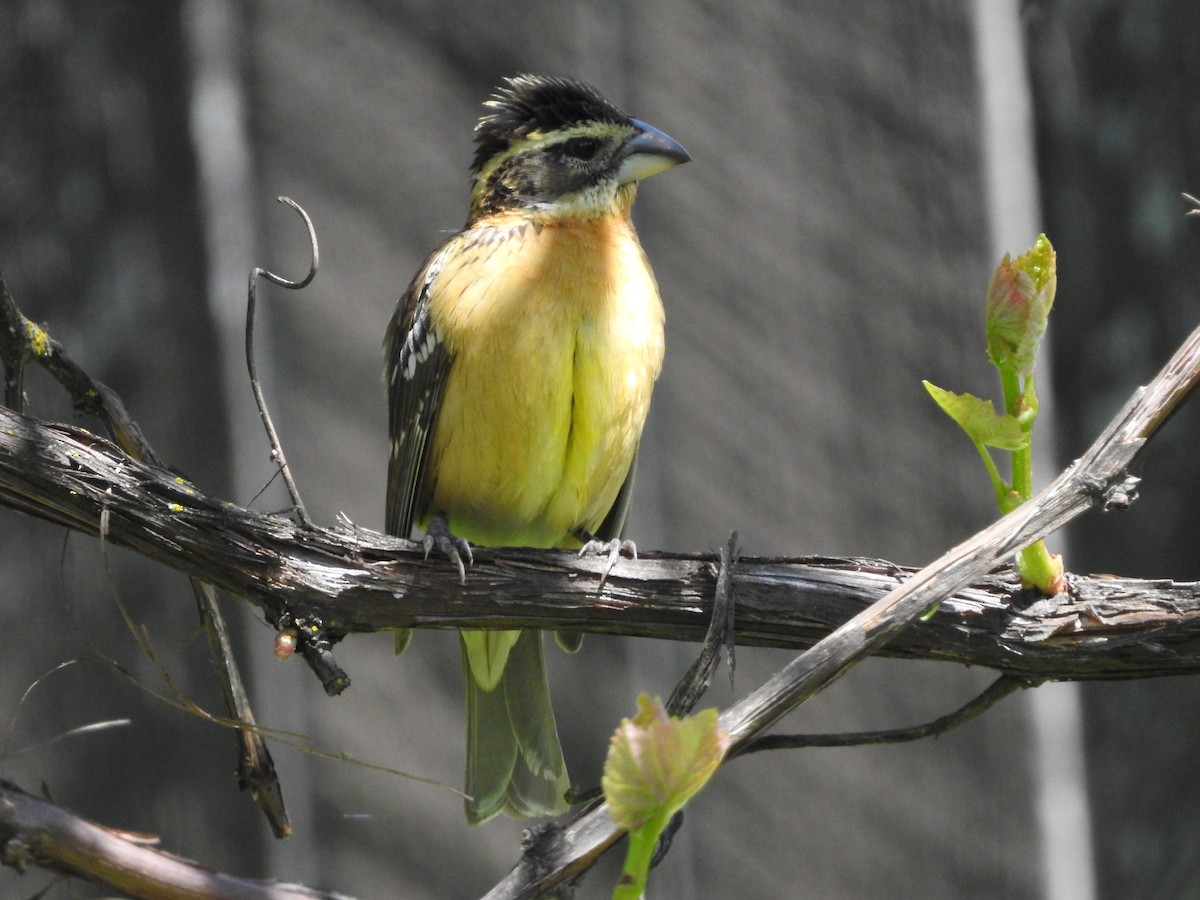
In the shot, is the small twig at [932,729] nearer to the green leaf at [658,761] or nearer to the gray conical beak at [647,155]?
the green leaf at [658,761]

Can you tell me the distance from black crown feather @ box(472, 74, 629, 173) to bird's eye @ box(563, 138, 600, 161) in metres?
0.05

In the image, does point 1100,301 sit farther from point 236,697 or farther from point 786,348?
point 236,697

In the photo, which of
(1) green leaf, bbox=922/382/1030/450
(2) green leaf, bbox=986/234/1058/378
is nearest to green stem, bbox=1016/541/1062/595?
(1) green leaf, bbox=922/382/1030/450

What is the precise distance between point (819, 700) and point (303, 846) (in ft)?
5.48

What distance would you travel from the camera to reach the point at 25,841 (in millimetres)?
1573

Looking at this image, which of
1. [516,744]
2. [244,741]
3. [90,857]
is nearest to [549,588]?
[244,741]

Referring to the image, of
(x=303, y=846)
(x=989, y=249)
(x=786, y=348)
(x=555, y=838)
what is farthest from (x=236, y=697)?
(x=989, y=249)

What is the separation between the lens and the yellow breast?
10.2 feet

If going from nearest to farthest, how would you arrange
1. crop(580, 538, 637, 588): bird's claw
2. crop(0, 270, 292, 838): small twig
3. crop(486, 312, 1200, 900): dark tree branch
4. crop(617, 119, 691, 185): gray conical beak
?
crop(486, 312, 1200, 900): dark tree branch, crop(580, 538, 637, 588): bird's claw, crop(0, 270, 292, 838): small twig, crop(617, 119, 691, 185): gray conical beak

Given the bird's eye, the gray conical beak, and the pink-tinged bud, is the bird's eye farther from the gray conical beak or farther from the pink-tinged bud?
the pink-tinged bud

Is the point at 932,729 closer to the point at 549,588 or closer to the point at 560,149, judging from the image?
the point at 549,588

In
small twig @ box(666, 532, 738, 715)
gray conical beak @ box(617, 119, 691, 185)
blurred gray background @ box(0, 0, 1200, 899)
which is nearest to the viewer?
small twig @ box(666, 532, 738, 715)

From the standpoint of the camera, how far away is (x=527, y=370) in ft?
10.1

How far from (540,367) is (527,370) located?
33 millimetres
